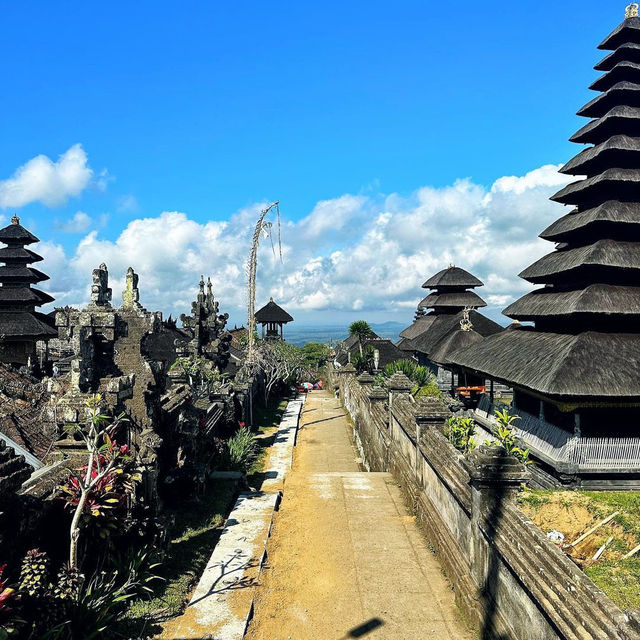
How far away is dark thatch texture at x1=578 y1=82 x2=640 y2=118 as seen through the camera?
17.8 m

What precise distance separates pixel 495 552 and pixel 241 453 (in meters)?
8.85

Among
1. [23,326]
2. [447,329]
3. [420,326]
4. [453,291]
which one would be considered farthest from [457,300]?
[23,326]

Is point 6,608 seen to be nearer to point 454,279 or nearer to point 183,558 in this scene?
point 183,558

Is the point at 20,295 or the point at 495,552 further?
the point at 20,295

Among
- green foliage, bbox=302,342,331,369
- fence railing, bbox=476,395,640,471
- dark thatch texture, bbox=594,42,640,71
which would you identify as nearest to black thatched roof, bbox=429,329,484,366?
fence railing, bbox=476,395,640,471

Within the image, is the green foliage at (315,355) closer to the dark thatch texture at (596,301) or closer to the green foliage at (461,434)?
the dark thatch texture at (596,301)

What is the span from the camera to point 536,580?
4215mm

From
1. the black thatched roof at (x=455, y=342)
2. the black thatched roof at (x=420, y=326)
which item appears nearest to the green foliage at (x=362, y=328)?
the black thatched roof at (x=420, y=326)

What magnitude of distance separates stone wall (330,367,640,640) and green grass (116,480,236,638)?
3681 millimetres

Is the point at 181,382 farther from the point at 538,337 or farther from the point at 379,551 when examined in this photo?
the point at 538,337

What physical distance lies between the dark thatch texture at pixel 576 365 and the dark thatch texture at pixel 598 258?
2.24 m

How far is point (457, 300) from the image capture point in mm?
36719

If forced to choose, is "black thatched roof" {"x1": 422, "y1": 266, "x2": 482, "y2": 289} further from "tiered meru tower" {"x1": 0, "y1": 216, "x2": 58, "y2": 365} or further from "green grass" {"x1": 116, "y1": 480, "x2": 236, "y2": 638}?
"green grass" {"x1": 116, "y1": 480, "x2": 236, "y2": 638}

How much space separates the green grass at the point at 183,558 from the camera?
5.65 meters
